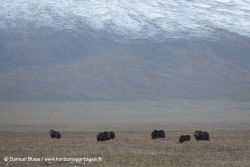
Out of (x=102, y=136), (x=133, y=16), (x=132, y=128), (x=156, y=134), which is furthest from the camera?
(x=133, y=16)

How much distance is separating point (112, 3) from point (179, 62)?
46.9 metres

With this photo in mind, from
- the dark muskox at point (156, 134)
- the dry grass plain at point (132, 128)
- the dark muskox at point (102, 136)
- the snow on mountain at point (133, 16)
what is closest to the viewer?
the dry grass plain at point (132, 128)

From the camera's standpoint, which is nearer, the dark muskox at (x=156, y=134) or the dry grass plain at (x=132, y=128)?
the dry grass plain at (x=132, y=128)

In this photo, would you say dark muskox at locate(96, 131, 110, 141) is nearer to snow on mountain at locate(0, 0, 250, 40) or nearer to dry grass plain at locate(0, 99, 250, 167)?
dry grass plain at locate(0, 99, 250, 167)

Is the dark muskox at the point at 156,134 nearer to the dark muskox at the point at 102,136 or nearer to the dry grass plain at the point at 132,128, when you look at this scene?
the dry grass plain at the point at 132,128

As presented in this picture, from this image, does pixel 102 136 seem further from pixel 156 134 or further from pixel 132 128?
pixel 132 128

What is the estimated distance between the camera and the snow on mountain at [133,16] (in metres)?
132

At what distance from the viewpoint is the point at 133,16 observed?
143000 mm

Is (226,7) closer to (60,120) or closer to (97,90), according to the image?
(97,90)

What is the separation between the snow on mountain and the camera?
433 ft

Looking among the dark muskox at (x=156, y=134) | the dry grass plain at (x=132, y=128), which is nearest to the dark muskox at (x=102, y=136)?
the dry grass plain at (x=132, y=128)


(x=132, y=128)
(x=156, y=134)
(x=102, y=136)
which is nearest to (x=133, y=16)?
(x=132, y=128)

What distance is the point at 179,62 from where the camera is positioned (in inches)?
4478

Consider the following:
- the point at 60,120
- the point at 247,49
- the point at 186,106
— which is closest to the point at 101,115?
the point at 60,120
